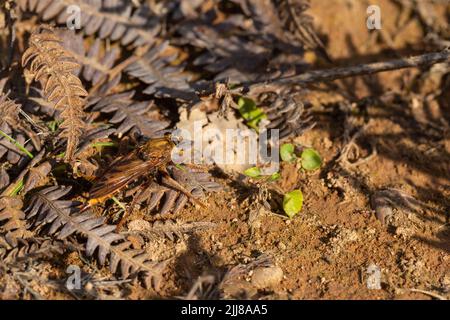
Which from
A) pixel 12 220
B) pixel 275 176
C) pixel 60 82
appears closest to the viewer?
pixel 12 220

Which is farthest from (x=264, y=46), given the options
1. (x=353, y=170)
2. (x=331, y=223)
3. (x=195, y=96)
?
(x=331, y=223)

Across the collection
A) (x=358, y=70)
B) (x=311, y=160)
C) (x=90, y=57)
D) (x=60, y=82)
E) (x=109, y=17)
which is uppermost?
(x=109, y=17)

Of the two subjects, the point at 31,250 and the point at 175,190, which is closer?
the point at 31,250

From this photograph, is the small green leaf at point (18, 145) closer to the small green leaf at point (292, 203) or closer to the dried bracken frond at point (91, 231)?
the dried bracken frond at point (91, 231)

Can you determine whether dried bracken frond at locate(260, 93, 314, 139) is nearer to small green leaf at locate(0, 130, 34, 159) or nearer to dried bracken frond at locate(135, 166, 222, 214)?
dried bracken frond at locate(135, 166, 222, 214)

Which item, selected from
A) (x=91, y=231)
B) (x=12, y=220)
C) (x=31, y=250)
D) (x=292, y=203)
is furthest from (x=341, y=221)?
(x=12, y=220)

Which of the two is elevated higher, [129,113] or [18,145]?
[129,113]

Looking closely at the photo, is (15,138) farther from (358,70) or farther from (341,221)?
(358,70)

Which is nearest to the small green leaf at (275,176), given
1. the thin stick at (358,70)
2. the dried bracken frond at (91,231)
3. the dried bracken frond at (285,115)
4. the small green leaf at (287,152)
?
the small green leaf at (287,152)
